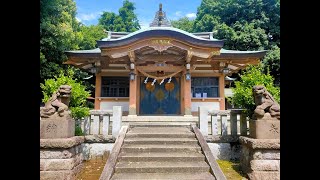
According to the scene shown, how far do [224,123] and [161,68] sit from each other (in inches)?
212

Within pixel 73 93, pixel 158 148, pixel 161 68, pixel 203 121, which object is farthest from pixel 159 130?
pixel 161 68

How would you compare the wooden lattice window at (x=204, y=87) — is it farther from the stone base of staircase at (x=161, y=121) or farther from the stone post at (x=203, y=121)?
the stone post at (x=203, y=121)

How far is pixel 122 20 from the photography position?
46594mm

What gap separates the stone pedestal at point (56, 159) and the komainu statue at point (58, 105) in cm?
75

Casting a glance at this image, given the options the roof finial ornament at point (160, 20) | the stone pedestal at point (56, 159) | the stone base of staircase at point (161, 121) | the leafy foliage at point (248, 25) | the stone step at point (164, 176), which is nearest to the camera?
the stone step at point (164, 176)

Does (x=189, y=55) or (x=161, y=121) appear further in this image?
(x=189, y=55)

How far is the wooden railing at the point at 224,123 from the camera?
26.4 ft

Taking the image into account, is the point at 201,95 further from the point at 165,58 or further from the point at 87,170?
the point at 87,170

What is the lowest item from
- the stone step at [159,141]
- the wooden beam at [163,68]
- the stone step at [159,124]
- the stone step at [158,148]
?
the stone step at [158,148]

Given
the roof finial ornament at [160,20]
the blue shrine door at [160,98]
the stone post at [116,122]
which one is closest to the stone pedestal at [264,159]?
the stone post at [116,122]

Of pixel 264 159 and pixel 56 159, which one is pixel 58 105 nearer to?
pixel 56 159

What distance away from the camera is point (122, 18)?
48.0 metres

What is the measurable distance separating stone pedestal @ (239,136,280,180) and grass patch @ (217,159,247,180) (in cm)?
37

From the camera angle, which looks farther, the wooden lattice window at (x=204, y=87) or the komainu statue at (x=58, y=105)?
the wooden lattice window at (x=204, y=87)
